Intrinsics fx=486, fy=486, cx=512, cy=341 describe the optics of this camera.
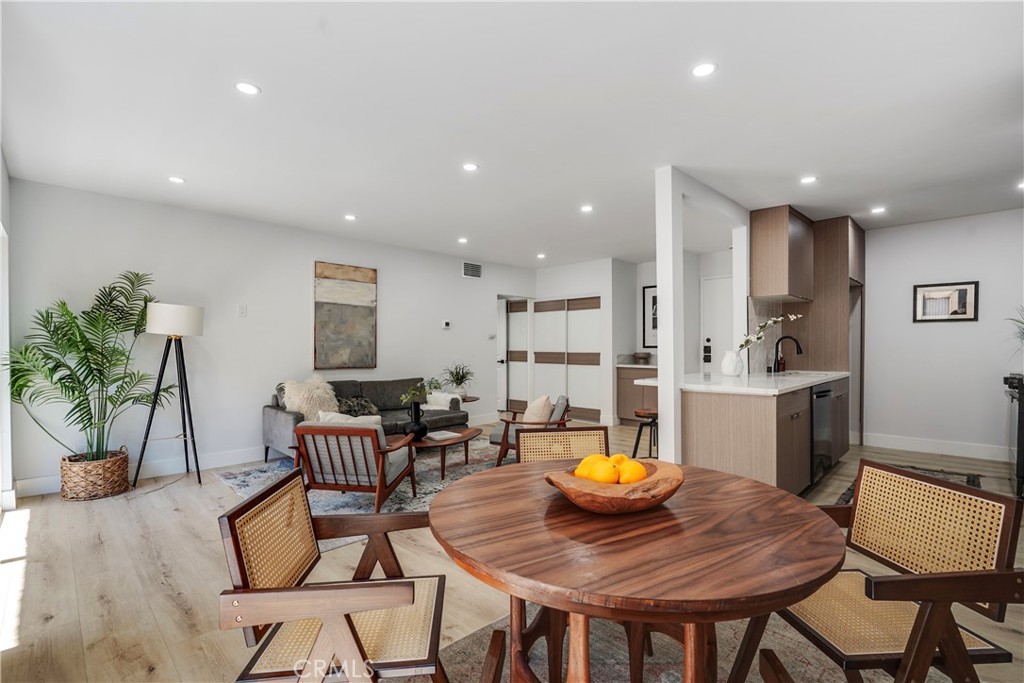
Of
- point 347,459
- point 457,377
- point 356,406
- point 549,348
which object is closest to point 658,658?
point 347,459

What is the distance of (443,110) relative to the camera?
269cm

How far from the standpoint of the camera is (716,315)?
7082 millimetres

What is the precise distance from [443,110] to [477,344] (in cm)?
472

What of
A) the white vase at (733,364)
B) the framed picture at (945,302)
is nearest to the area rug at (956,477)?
the white vase at (733,364)

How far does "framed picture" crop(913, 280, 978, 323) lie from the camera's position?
497cm

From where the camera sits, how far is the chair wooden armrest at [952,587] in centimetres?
101

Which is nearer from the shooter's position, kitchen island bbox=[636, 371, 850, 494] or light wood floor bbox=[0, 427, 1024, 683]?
light wood floor bbox=[0, 427, 1024, 683]

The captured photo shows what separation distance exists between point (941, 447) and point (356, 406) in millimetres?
6199

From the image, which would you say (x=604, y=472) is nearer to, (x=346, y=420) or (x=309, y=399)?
(x=346, y=420)

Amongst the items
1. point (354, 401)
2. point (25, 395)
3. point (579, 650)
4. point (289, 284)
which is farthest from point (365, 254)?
point (579, 650)

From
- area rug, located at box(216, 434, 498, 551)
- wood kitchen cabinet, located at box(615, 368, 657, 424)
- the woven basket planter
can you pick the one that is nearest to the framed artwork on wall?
area rug, located at box(216, 434, 498, 551)

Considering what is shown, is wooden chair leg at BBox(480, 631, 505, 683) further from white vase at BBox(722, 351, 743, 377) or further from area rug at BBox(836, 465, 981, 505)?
area rug at BBox(836, 465, 981, 505)

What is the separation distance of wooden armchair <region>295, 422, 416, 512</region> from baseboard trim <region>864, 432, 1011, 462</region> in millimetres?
5375

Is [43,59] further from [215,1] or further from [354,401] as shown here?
[354,401]
